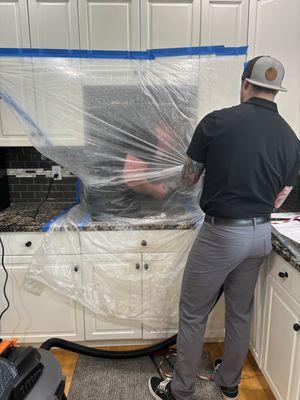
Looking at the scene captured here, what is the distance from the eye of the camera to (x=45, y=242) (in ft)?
5.77

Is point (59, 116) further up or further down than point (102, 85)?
further down

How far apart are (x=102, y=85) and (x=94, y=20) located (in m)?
0.50

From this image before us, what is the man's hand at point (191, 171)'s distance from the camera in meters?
1.39

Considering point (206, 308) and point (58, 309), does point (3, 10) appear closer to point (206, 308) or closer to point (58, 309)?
point (58, 309)

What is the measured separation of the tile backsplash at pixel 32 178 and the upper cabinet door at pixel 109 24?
2.72 ft

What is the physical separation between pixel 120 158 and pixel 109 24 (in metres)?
0.80

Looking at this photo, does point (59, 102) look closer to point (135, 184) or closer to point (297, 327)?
point (135, 184)

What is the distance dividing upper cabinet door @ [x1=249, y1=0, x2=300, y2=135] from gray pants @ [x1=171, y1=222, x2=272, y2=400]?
3.36ft

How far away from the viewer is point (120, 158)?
5.30 feet

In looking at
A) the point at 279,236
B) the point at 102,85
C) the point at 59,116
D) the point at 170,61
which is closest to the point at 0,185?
the point at 59,116

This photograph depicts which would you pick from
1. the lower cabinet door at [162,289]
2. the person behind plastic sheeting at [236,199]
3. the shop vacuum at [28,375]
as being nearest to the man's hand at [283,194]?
the person behind plastic sheeting at [236,199]

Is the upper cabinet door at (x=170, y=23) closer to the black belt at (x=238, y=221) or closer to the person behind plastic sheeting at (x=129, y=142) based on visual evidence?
the person behind plastic sheeting at (x=129, y=142)

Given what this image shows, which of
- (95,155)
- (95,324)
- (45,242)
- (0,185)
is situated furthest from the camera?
(0,185)

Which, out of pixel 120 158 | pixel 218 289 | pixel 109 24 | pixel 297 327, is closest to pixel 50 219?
pixel 120 158
